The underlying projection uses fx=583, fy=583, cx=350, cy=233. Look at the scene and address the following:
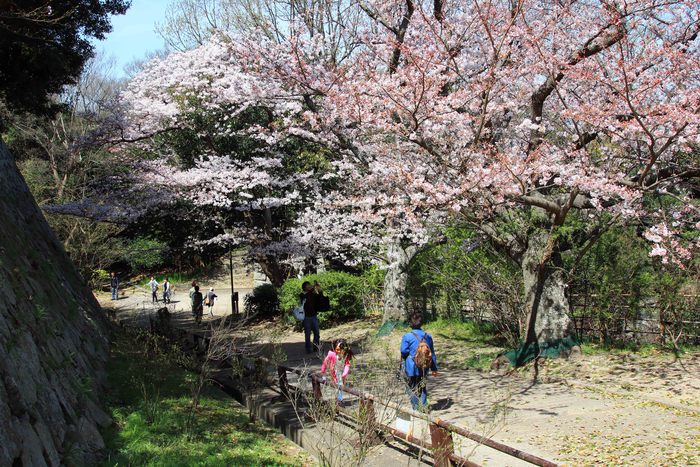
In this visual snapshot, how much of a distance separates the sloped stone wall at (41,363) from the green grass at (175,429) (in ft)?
1.03

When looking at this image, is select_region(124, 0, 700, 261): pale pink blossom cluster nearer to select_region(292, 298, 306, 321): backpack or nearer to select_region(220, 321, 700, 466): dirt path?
select_region(220, 321, 700, 466): dirt path

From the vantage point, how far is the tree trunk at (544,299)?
10.1 meters

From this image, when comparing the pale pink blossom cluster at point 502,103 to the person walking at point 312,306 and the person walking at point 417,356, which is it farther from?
the person walking at point 417,356

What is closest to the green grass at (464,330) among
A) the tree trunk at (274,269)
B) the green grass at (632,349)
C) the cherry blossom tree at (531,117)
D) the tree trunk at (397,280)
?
the tree trunk at (397,280)

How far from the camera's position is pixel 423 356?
280 inches

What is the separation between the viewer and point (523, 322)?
1078cm

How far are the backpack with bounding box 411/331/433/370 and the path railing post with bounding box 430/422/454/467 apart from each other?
198cm

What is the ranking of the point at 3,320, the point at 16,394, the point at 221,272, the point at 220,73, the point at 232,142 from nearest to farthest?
the point at 16,394 < the point at 3,320 < the point at 220,73 < the point at 232,142 < the point at 221,272

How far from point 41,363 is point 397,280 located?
418 inches

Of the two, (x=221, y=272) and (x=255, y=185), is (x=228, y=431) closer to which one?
(x=255, y=185)

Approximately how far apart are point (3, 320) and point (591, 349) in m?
9.02

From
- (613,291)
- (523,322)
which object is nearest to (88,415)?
(523,322)

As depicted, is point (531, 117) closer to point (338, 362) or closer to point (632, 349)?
point (632, 349)

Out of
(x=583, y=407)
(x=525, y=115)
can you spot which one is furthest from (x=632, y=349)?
(x=525, y=115)
